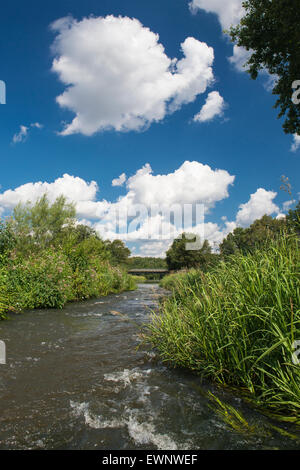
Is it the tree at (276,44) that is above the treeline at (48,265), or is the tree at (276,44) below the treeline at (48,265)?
above

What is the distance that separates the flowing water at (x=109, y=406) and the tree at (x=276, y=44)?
1219cm

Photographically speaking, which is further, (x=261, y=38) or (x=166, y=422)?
(x=261, y=38)

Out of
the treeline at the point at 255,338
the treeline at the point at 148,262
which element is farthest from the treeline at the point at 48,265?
the treeline at the point at 148,262

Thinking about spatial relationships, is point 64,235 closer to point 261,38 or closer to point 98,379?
point 261,38

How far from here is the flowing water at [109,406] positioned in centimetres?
218

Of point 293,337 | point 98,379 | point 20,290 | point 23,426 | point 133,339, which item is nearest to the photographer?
point 293,337

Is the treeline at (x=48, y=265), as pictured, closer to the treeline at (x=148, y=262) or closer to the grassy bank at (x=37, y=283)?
the grassy bank at (x=37, y=283)

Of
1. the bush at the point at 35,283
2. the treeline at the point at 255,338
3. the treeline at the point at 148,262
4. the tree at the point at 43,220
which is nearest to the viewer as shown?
the treeline at the point at 255,338

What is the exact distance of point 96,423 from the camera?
97.7 inches

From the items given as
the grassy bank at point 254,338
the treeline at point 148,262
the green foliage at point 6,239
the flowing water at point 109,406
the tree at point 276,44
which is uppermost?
the tree at point 276,44

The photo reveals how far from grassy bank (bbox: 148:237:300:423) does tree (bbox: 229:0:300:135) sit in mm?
10351

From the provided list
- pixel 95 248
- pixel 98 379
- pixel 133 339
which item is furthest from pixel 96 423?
pixel 95 248

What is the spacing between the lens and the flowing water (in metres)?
2.18
